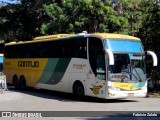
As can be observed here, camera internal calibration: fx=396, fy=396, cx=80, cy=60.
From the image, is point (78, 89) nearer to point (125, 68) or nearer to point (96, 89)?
point (96, 89)

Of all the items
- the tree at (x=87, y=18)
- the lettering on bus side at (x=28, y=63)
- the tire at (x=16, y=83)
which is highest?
the tree at (x=87, y=18)

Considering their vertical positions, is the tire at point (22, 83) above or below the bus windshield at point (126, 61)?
below

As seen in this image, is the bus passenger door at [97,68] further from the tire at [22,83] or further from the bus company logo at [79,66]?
the tire at [22,83]

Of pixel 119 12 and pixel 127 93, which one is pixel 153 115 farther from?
pixel 119 12

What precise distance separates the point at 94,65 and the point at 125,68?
1.46 meters

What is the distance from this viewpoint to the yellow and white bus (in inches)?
704

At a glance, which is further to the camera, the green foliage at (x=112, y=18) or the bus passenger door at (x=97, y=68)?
the green foliage at (x=112, y=18)

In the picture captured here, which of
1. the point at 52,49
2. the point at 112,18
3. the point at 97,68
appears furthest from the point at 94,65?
the point at 112,18

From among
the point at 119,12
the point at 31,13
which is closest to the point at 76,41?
the point at 119,12

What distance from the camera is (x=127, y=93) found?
18141 millimetres

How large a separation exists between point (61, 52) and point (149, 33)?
23.5 feet

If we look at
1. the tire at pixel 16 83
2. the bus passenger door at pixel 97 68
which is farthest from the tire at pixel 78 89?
the tire at pixel 16 83

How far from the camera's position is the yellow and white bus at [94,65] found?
58.6ft

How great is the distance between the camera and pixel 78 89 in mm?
19859
